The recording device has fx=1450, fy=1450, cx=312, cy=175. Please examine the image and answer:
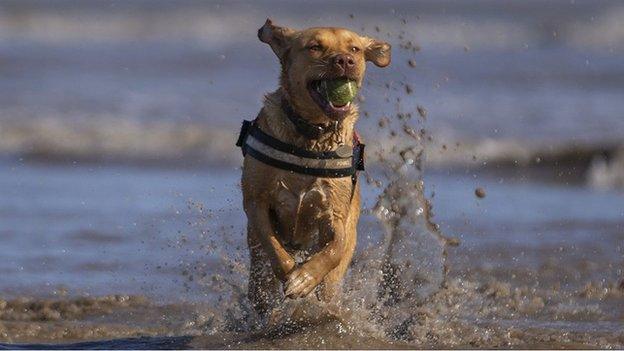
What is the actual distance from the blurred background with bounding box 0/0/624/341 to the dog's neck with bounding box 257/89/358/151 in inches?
56.0

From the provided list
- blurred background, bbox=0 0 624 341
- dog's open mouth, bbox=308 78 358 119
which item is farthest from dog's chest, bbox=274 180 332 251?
blurred background, bbox=0 0 624 341

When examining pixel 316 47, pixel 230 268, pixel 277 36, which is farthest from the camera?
pixel 230 268

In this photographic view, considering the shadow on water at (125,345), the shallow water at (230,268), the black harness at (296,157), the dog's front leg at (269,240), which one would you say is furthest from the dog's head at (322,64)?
the shadow on water at (125,345)

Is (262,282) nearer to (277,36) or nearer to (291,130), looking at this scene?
(291,130)

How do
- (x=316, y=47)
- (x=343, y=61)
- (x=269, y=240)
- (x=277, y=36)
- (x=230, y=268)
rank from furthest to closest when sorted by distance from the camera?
(x=230, y=268) < (x=277, y=36) < (x=269, y=240) < (x=316, y=47) < (x=343, y=61)

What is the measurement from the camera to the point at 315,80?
666 cm

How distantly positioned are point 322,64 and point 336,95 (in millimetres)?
160

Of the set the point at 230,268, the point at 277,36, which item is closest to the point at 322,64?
the point at 277,36

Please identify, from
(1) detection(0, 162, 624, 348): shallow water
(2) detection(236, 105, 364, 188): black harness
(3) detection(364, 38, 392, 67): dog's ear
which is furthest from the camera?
(1) detection(0, 162, 624, 348): shallow water

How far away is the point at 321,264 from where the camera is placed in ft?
22.1

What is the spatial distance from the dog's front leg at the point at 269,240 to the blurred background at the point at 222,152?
1.39m

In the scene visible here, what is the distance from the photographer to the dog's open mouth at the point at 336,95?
6.56 meters

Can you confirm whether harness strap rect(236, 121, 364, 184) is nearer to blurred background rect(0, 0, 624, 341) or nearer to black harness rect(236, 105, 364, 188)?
black harness rect(236, 105, 364, 188)

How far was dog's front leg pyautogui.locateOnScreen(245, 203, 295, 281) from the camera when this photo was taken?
6.78m
